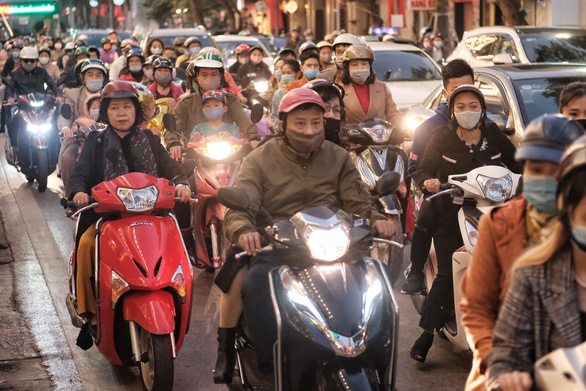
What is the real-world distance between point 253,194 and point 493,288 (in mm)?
1894

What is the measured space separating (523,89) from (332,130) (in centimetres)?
280

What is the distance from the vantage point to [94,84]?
34.5 feet

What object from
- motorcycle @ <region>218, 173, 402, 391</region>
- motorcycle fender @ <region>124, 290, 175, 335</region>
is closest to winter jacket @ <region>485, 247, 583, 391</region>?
motorcycle @ <region>218, 173, 402, 391</region>

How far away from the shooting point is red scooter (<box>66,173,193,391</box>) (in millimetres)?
5277

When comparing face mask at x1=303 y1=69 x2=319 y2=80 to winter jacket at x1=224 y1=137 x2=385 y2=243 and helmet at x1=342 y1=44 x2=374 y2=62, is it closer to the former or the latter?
helmet at x1=342 y1=44 x2=374 y2=62

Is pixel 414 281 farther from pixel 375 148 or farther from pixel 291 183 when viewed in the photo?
pixel 291 183

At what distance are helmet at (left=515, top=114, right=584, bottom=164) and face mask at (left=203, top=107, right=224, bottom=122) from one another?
5.85 m

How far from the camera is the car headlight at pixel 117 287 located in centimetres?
542

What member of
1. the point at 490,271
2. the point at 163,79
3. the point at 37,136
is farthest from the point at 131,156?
the point at 37,136

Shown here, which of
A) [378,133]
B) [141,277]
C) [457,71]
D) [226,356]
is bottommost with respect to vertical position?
[226,356]

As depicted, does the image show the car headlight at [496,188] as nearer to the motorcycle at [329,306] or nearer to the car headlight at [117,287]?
the motorcycle at [329,306]

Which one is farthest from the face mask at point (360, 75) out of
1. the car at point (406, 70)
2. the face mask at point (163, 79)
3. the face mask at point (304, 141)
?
the car at point (406, 70)

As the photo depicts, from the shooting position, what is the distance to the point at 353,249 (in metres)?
4.30

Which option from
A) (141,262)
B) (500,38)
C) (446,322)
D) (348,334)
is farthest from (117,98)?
(500,38)
